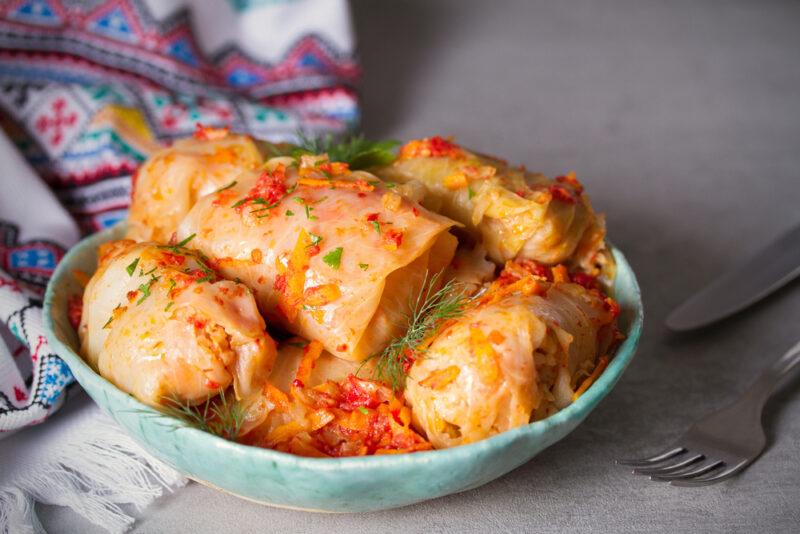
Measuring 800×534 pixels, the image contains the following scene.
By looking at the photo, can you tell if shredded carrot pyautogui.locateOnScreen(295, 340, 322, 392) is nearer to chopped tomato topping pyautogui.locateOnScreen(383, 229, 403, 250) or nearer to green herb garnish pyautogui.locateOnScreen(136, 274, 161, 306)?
chopped tomato topping pyautogui.locateOnScreen(383, 229, 403, 250)

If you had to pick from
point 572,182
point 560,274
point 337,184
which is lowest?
point 560,274

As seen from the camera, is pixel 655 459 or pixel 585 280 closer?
pixel 655 459

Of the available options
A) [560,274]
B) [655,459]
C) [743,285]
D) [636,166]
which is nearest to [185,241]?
[560,274]

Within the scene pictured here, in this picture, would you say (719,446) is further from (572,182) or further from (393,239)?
(393,239)

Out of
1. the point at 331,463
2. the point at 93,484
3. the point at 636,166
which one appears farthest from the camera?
the point at 636,166

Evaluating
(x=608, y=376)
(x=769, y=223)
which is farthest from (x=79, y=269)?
(x=769, y=223)

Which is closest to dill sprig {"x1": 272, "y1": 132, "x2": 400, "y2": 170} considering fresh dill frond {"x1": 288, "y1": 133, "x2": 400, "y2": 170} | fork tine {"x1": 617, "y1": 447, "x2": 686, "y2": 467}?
fresh dill frond {"x1": 288, "y1": 133, "x2": 400, "y2": 170}

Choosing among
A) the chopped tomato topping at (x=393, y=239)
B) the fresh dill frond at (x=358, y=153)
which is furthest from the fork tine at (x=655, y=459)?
the fresh dill frond at (x=358, y=153)
